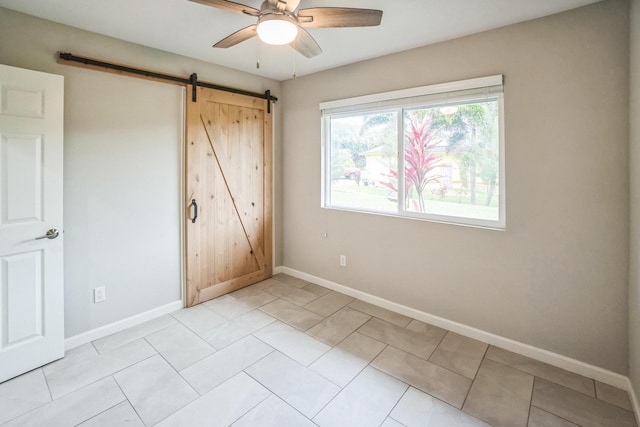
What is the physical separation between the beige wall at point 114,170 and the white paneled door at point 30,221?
0.19 meters

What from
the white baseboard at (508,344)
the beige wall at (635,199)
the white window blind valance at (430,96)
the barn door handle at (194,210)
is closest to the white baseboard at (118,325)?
the barn door handle at (194,210)

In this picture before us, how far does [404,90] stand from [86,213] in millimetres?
2992

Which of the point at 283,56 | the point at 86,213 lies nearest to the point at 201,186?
the point at 86,213

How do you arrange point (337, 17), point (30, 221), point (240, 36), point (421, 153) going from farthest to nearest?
point (421, 153) < point (30, 221) < point (240, 36) < point (337, 17)

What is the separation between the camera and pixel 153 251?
299 cm

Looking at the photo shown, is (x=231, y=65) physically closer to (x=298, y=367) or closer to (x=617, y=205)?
(x=298, y=367)

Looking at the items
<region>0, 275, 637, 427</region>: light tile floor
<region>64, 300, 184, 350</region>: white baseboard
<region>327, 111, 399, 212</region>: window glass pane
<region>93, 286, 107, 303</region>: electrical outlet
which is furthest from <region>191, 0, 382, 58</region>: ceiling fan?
<region>64, 300, 184, 350</region>: white baseboard

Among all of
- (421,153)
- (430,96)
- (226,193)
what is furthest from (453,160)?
(226,193)

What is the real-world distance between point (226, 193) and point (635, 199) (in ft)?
11.3

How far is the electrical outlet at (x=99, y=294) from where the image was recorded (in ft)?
8.61

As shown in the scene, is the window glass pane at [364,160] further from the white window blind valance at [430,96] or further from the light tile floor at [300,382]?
the light tile floor at [300,382]

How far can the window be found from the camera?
8.38 feet

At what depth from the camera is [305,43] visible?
6.91ft

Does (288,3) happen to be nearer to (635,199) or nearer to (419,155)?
(419,155)
